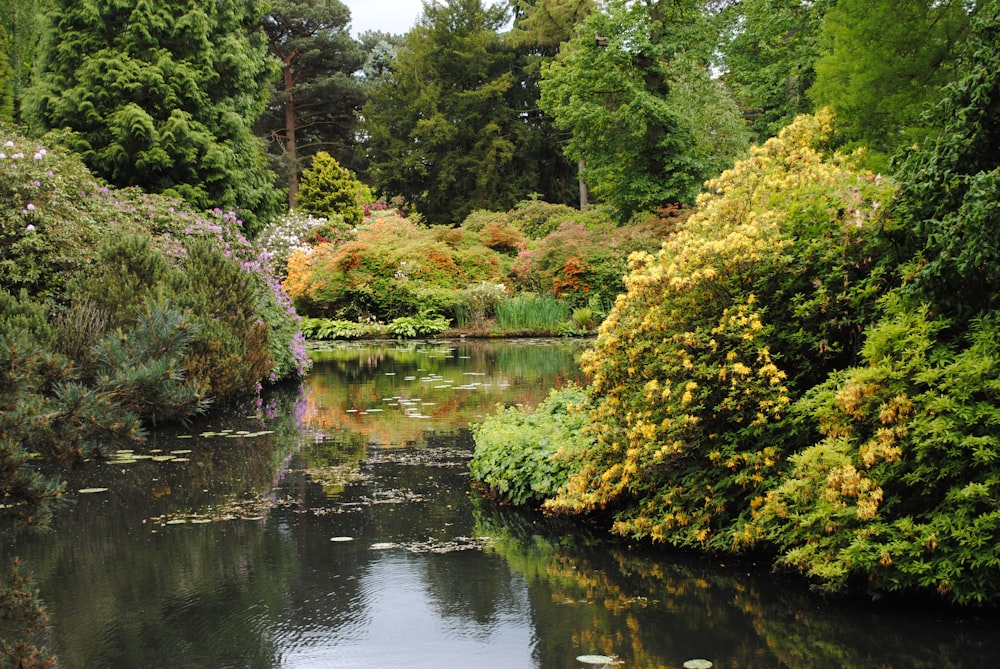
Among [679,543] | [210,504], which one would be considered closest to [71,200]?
[210,504]

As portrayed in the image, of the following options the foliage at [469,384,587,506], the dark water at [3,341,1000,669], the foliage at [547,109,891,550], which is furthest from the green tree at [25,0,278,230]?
the foliage at [547,109,891,550]

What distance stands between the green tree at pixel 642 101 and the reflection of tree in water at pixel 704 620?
17.0 meters

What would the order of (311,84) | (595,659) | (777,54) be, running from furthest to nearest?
(311,84), (777,54), (595,659)

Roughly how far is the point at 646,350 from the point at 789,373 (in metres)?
0.87

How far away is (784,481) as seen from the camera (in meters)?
4.60

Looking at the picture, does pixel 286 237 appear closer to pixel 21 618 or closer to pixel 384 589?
pixel 384 589

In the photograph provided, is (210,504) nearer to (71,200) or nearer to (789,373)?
(789,373)

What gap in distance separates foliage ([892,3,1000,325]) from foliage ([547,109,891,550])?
0.42m

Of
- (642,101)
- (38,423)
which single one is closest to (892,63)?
(38,423)

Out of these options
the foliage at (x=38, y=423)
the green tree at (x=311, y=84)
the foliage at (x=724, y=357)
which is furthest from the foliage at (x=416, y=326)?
the green tree at (x=311, y=84)

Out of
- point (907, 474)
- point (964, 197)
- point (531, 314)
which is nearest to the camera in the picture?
point (907, 474)

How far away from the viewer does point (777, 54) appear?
19.6 metres

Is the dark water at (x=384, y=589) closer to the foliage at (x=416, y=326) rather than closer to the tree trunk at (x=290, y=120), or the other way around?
the foliage at (x=416, y=326)

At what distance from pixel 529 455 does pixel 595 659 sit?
8.42ft
